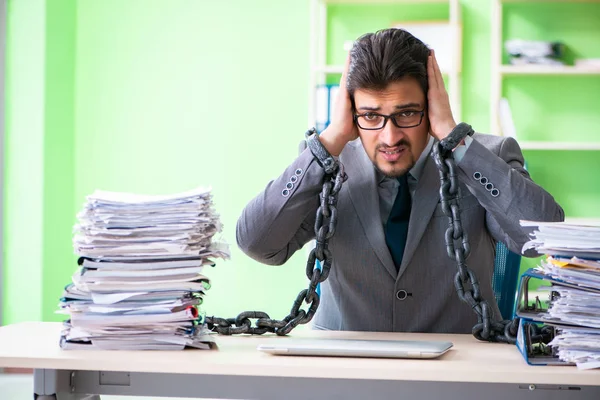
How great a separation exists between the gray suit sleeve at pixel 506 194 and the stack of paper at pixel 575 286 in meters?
0.37

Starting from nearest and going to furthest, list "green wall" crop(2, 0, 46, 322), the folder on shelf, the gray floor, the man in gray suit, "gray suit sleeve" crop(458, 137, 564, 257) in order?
"gray suit sleeve" crop(458, 137, 564, 257) < the man in gray suit < the gray floor < the folder on shelf < "green wall" crop(2, 0, 46, 322)

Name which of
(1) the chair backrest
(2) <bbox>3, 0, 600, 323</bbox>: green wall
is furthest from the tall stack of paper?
(2) <bbox>3, 0, 600, 323</bbox>: green wall

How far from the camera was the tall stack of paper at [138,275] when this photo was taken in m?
1.54

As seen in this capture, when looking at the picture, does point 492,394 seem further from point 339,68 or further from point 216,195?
point 216,195

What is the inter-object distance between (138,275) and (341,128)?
0.73m

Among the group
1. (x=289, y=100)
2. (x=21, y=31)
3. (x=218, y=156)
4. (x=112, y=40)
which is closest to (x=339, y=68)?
(x=289, y=100)

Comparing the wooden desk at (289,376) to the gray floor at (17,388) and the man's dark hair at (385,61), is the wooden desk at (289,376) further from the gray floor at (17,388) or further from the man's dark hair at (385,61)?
the gray floor at (17,388)

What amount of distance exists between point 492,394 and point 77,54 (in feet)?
13.2

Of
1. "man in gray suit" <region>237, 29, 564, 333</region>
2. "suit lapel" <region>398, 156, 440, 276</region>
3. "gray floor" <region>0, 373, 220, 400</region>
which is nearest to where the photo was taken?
"man in gray suit" <region>237, 29, 564, 333</region>

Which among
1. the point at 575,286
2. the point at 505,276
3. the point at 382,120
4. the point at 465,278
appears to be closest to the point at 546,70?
the point at 505,276

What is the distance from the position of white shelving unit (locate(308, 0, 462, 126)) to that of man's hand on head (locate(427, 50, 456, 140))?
2.14 metres

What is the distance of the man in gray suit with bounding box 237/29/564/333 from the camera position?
6.43 feet

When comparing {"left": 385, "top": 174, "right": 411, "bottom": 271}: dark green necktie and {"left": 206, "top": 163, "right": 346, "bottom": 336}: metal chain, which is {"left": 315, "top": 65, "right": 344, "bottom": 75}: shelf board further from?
{"left": 206, "top": 163, "right": 346, "bottom": 336}: metal chain

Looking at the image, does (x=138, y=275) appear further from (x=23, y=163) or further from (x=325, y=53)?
(x=23, y=163)
